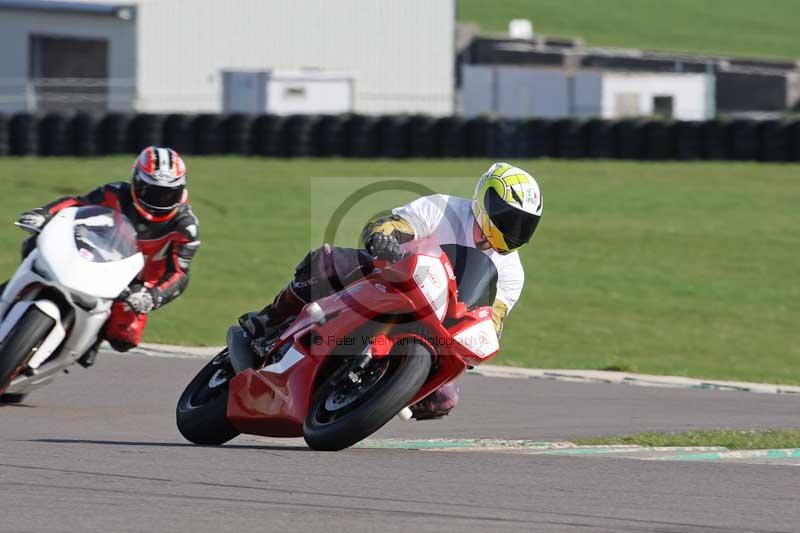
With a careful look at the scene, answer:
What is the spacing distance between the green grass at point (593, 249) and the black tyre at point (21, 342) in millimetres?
2317

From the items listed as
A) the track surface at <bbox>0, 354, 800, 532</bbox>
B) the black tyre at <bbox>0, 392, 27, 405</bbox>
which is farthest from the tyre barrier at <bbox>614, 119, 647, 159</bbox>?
the black tyre at <bbox>0, 392, 27, 405</bbox>

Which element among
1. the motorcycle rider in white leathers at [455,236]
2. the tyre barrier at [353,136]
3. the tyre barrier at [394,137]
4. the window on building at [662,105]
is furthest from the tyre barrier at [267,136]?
the motorcycle rider in white leathers at [455,236]

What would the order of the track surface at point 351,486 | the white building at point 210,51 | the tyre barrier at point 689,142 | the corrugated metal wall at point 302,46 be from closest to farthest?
1. the track surface at point 351,486
2. the tyre barrier at point 689,142
3. the white building at point 210,51
4. the corrugated metal wall at point 302,46

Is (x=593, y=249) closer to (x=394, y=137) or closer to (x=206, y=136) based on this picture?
(x=394, y=137)

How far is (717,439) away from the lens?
791cm

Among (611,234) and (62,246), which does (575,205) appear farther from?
(62,246)

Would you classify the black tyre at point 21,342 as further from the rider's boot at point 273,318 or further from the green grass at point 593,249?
the green grass at point 593,249

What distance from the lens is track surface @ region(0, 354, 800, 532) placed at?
17.2ft

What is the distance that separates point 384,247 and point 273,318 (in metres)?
0.98

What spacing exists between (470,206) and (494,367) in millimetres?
4560

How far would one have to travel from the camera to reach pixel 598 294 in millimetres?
16188

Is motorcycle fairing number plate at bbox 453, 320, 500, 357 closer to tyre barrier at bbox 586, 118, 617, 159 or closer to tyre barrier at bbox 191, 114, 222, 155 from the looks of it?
tyre barrier at bbox 586, 118, 617, 159

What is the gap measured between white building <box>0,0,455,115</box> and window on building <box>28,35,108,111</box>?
3 cm

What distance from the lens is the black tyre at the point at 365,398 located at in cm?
639
